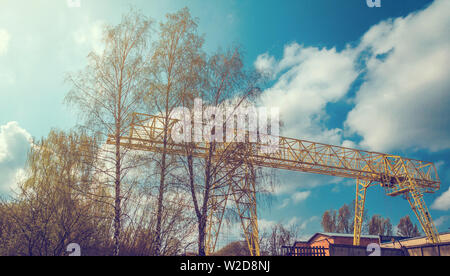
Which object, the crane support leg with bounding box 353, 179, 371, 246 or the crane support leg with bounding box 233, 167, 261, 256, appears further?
the crane support leg with bounding box 353, 179, 371, 246

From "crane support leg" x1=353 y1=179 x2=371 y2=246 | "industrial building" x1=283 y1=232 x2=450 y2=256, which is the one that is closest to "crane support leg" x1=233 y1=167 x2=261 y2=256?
"industrial building" x1=283 y1=232 x2=450 y2=256

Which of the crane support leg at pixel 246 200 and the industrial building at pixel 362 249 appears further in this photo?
the industrial building at pixel 362 249

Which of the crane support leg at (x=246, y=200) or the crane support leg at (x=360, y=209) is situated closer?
the crane support leg at (x=246, y=200)

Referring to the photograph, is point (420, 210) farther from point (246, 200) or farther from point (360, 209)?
point (246, 200)

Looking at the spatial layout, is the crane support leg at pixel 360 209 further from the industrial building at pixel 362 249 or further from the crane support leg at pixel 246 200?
the crane support leg at pixel 246 200

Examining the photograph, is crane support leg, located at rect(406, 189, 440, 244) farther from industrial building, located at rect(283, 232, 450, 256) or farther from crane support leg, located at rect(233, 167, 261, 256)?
crane support leg, located at rect(233, 167, 261, 256)

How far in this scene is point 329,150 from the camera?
23.7 m

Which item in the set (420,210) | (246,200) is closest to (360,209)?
(420,210)

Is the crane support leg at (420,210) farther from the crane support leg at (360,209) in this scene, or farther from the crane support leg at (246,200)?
the crane support leg at (246,200)

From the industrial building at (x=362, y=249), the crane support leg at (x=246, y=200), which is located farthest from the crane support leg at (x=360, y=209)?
the crane support leg at (x=246, y=200)

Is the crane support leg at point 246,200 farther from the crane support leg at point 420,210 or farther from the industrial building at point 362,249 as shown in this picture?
the crane support leg at point 420,210
